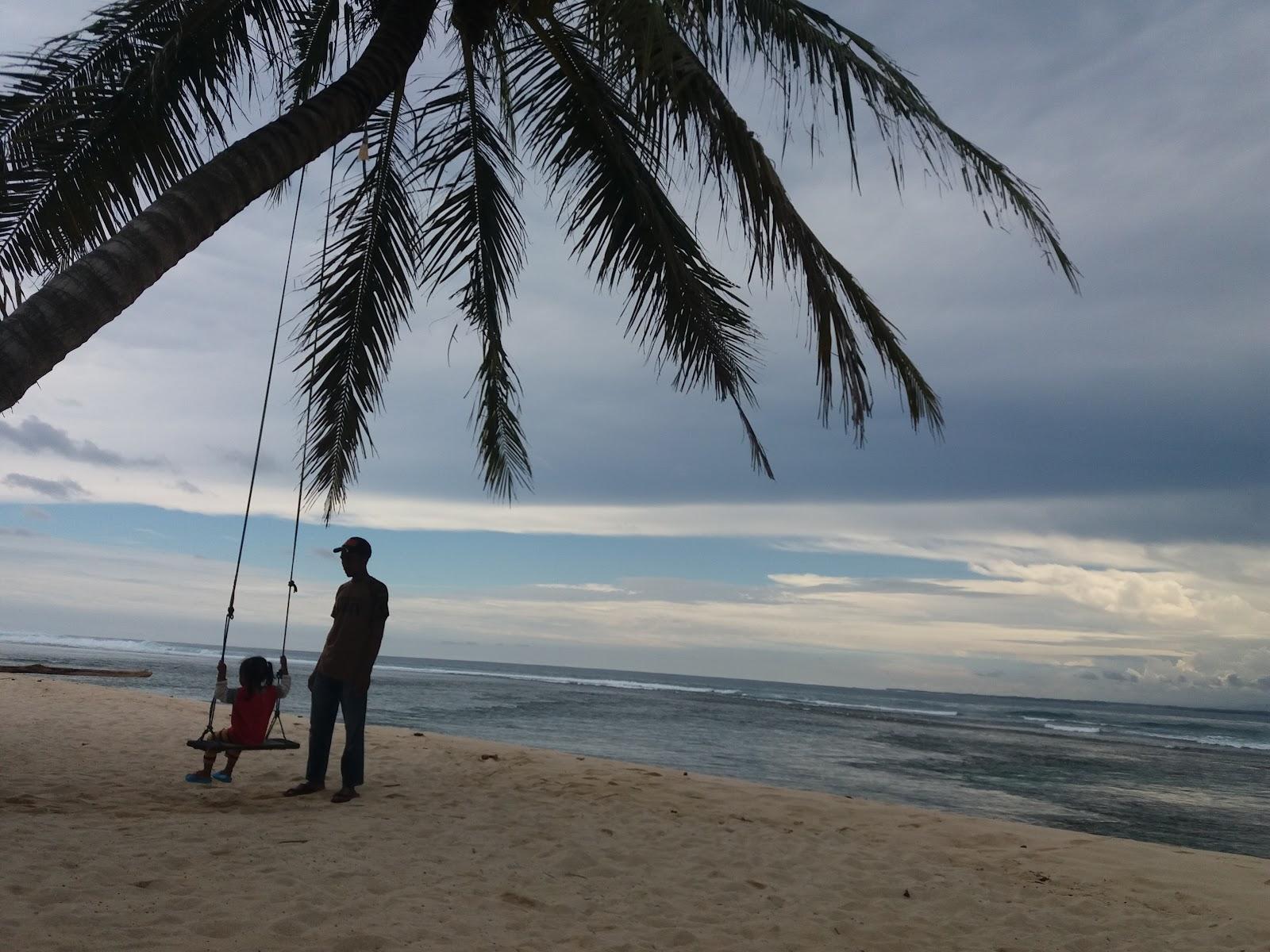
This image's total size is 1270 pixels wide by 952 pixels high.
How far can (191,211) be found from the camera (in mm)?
4070

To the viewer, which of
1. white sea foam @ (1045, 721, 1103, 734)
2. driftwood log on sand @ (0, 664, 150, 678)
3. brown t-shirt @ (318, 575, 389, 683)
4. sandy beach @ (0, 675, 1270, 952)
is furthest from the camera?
white sea foam @ (1045, 721, 1103, 734)

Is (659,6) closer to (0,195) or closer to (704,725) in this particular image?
(0,195)

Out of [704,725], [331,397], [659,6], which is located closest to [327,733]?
[331,397]

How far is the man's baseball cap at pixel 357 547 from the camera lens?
6.02 m

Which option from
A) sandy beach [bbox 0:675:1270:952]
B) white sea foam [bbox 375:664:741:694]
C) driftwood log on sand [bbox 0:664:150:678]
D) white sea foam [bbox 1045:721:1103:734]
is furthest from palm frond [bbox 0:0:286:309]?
white sea foam [bbox 375:664:741:694]

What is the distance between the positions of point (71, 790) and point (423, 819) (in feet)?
7.74

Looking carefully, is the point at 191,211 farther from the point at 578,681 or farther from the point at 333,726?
the point at 578,681

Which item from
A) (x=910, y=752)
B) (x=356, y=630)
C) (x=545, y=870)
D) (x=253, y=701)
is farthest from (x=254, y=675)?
(x=910, y=752)

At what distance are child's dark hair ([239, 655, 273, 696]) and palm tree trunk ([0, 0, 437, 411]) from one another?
2.95m

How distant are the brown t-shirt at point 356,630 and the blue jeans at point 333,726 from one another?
0.08m

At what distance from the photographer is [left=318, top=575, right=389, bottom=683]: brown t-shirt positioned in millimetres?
5805

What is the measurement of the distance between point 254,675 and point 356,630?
77 centimetres

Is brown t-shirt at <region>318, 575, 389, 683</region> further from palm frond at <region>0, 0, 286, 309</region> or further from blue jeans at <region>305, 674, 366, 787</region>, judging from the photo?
palm frond at <region>0, 0, 286, 309</region>

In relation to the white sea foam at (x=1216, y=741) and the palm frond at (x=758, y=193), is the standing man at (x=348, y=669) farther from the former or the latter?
the white sea foam at (x=1216, y=741)
